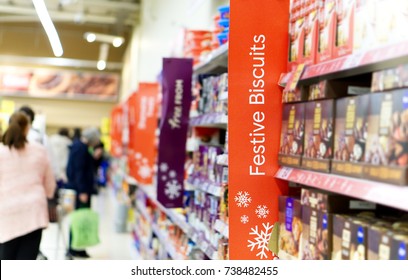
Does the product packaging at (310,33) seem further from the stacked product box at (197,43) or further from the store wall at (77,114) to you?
the store wall at (77,114)

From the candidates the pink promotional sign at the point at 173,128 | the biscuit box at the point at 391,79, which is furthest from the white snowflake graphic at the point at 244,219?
the pink promotional sign at the point at 173,128

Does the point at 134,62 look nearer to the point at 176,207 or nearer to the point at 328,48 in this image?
the point at 176,207

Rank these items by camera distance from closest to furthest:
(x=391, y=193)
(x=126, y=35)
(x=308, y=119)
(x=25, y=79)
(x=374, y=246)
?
1. (x=391, y=193)
2. (x=374, y=246)
3. (x=308, y=119)
4. (x=25, y=79)
5. (x=126, y=35)

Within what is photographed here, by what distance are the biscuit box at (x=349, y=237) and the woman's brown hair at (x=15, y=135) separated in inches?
97.7

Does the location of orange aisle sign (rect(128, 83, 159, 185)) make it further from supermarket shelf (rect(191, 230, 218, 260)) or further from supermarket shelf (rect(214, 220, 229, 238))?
supermarket shelf (rect(214, 220, 229, 238))

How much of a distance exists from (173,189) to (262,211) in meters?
1.95

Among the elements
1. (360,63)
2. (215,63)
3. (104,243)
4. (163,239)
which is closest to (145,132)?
(163,239)

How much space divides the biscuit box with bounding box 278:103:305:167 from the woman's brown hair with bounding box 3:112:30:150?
207 cm

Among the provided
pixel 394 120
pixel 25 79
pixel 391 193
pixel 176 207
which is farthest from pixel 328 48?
pixel 25 79

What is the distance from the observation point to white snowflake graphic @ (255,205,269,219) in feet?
7.65

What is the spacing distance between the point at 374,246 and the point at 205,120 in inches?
75.2

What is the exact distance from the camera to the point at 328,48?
2.06 m

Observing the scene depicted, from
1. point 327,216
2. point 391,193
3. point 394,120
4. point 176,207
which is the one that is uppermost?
point 394,120
